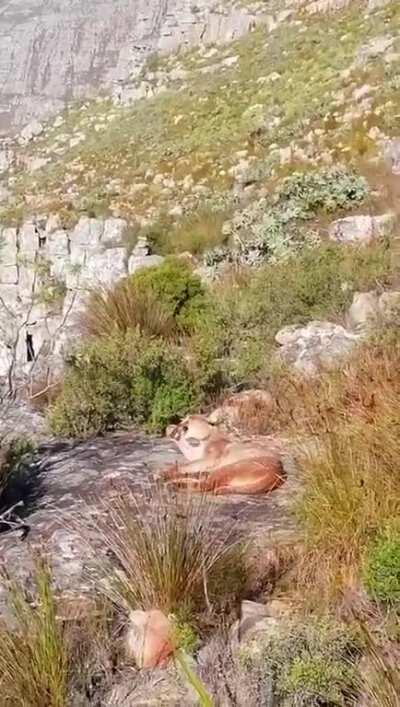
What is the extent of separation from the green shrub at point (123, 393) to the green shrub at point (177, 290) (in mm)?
1419

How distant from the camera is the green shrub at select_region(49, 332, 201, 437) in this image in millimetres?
4660

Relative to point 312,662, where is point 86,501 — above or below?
below

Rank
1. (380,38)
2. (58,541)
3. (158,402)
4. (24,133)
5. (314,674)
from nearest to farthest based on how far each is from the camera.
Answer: (314,674) < (58,541) < (158,402) < (380,38) < (24,133)

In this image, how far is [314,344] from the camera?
524 cm

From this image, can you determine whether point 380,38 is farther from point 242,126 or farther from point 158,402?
point 158,402

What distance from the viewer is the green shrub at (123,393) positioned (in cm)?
466

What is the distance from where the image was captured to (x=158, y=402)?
4.67m

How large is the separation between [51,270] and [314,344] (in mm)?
8552

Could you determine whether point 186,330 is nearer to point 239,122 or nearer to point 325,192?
point 325,192

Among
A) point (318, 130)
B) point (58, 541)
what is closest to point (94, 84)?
point (318, 130)

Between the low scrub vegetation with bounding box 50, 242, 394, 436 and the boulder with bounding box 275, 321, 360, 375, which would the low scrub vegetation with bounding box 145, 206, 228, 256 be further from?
the boulder with bounding box 275, 321, 360, 375

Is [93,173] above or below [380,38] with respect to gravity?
below

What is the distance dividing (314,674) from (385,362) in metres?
2.12

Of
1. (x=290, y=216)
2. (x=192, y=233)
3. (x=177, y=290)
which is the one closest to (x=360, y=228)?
(x=290, y=216)
